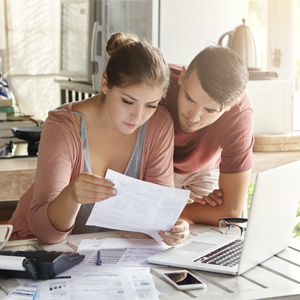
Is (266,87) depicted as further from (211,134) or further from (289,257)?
(289,257)

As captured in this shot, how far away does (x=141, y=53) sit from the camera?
1.31 metres

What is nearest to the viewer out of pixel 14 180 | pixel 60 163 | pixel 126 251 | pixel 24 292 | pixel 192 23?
pixel 24 292

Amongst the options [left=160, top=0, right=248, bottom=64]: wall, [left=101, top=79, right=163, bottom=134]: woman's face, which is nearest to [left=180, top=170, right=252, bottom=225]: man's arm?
[left=101, top=79, right=163, bottom=134]: woman's face

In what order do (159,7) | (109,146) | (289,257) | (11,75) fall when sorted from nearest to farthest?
1. (289,257)
2. (109,146)
3. (159,7)
4. (11,75)

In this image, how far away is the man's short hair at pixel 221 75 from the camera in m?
1.35

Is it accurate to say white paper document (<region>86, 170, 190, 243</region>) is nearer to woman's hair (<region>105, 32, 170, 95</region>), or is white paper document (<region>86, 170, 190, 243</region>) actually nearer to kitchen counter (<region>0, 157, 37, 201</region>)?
woman's hair (<region>105, 32, 170, 95</region>)

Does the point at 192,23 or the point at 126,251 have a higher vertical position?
the point at 192,23

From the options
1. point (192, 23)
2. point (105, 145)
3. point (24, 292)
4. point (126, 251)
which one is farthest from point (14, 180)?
point (192, 23)

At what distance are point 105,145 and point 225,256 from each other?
535 mm

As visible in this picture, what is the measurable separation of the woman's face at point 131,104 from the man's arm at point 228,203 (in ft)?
1.27

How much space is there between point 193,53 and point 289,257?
1.86 meters

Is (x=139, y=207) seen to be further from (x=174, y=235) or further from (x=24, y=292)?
(x=24, y=292)

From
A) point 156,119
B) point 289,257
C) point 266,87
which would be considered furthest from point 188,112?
point 266,87

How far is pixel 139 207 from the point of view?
3.93 feet
